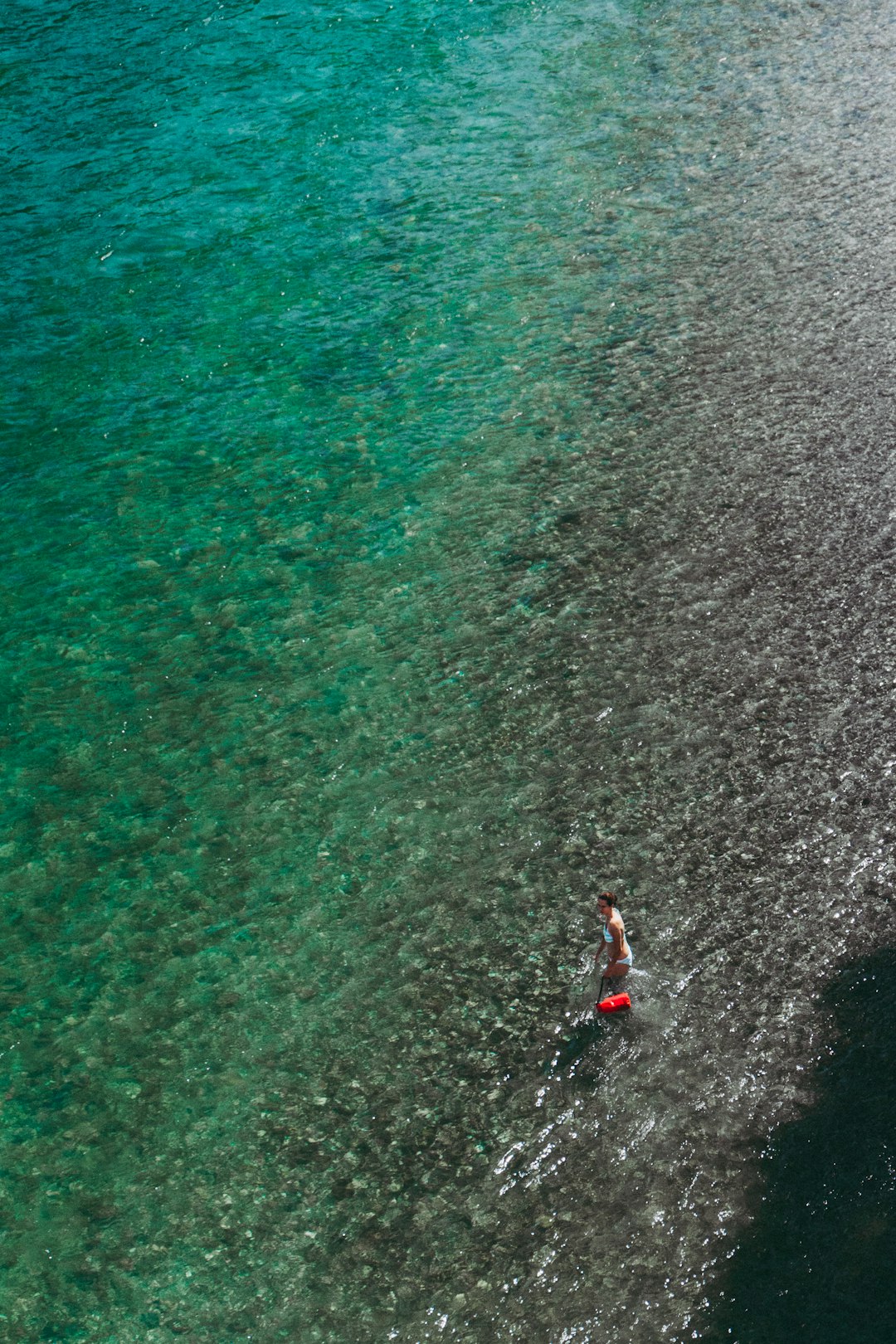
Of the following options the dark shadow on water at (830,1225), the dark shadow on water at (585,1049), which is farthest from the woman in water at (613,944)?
the dark shadow on water at (830,1225)

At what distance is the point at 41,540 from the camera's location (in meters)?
15.0

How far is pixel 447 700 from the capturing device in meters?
12.6

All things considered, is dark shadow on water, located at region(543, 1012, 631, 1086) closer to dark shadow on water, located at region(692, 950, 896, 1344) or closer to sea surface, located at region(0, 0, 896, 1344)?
sea surface, located at region(0, 0, 896, 1344)

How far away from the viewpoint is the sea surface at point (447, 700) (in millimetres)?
8688

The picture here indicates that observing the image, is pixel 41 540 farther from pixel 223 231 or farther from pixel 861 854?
pixel 861 854

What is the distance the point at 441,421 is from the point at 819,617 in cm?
610

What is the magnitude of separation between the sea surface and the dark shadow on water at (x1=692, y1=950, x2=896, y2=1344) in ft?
0.12

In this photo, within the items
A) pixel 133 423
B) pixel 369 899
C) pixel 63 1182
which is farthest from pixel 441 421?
pixel 63 1182

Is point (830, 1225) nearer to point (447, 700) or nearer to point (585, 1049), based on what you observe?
point (585, 1049)

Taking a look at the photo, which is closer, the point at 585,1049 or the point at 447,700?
the point at 585,1049

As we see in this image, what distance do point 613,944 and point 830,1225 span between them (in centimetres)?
249

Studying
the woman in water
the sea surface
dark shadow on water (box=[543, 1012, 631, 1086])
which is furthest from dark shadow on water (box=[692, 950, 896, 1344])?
the woman in water

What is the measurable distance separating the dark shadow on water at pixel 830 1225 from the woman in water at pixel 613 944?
A: 5.63 feet

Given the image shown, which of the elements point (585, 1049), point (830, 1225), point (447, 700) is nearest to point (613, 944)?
point (585, 1049)
